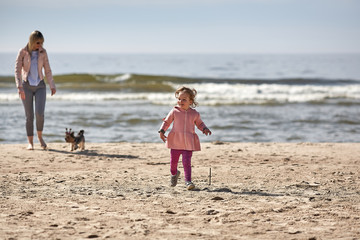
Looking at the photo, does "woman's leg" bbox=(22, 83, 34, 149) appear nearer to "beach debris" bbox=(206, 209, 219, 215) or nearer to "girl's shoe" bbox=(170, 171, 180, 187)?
"girl's shoe" bbox=(170, 171, 180, 187)

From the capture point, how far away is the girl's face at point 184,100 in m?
6.04

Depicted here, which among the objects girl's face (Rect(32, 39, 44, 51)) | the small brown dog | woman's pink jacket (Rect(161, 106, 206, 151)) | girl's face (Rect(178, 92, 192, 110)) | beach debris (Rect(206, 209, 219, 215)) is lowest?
beach debris (Rect(206, 209, 219, 215))

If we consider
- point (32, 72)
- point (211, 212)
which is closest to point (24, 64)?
point (32, 72)

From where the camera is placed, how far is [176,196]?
5.67 metres

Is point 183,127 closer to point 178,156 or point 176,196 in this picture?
point 178,156

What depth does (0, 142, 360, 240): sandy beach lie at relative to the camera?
440cm

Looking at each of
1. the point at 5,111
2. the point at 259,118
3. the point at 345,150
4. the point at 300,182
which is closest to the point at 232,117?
the point at 259,118

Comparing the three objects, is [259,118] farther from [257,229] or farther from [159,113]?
[257,229]

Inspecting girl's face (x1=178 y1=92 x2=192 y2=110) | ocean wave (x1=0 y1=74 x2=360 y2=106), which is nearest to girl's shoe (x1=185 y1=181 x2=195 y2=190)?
girl's face (x1=178 y1=92 x2=192 y2=110)

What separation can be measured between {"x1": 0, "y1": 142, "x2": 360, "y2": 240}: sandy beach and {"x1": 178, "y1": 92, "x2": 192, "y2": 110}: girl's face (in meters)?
1.03

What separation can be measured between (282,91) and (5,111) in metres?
16.3

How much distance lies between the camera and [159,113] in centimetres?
1655

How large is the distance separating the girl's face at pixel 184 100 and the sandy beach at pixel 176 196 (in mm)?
1030

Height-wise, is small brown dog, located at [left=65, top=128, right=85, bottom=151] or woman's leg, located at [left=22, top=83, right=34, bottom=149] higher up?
woman's leg, located at [left=22, top=83, right=34, bottom=149]
